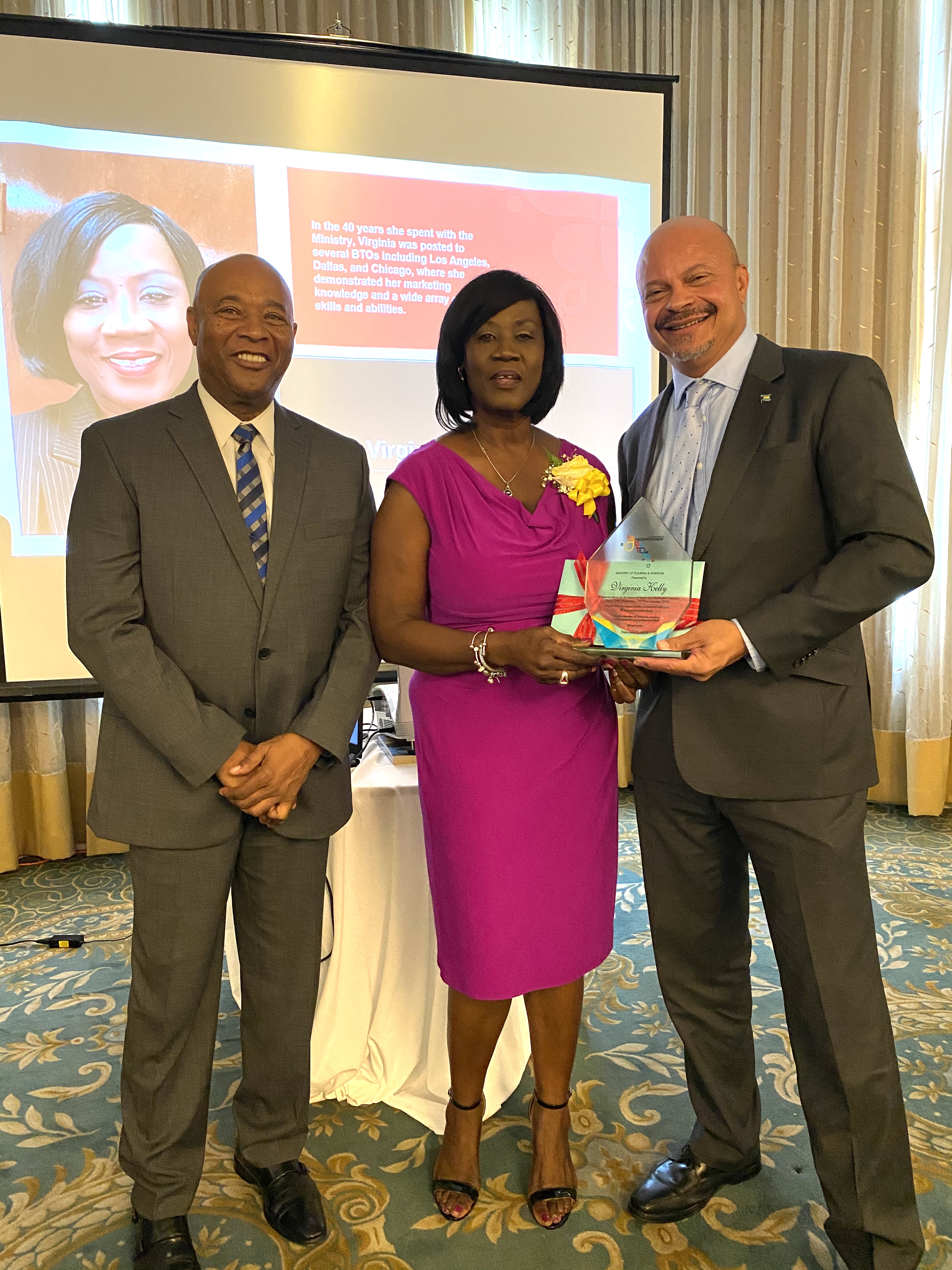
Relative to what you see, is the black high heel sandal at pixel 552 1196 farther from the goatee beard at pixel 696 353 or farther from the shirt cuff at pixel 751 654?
the goatee beard at pixel 696 353

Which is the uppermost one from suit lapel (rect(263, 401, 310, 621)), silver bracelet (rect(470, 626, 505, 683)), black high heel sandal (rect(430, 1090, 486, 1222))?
suit lapel (rect(263, 401, 310, 621))

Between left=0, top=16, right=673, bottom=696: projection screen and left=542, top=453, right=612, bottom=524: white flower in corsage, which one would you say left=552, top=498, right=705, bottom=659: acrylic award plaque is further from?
left=0, top=16, right=673, bottom=696: projection screen

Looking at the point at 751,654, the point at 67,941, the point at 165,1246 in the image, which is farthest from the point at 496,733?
the point at 67,941

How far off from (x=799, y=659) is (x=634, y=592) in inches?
12.3

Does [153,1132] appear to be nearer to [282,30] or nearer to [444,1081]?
[444,1081]

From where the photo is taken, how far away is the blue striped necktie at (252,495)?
1.73 m

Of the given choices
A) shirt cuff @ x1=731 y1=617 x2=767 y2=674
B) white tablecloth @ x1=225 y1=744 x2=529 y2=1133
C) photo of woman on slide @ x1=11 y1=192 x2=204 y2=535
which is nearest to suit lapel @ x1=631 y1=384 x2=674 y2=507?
shirt cuff @ x1=731 y1=617 x2=767 y2=674

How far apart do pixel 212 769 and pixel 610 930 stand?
937 millimetres

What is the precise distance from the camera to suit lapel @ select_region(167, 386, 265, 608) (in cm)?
168

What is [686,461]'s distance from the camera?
5.88 feet

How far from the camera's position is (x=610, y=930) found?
199cm

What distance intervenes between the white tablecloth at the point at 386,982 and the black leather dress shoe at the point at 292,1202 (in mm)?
381

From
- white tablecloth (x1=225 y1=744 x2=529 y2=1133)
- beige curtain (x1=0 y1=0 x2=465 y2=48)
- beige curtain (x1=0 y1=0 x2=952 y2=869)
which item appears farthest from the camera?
beige curtain (x1=0 y1=0 x2=952 y2=869)

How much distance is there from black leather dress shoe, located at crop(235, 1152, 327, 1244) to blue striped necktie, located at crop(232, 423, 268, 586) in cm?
124
